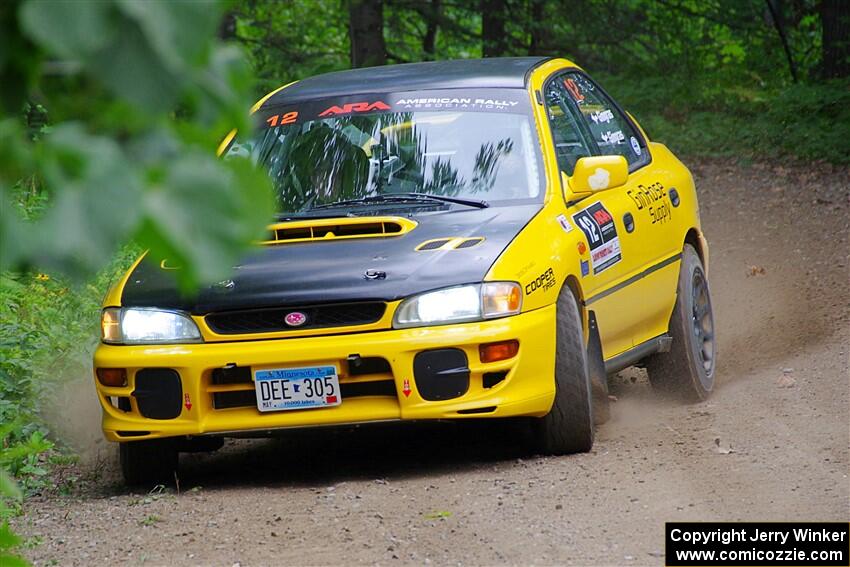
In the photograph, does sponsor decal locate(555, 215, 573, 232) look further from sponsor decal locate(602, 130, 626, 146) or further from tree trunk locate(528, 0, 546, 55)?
tree trunk locate(528, 0, 546, 55)

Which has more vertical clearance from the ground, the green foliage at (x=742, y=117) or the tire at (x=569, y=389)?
the tire at (x=569, y=389)

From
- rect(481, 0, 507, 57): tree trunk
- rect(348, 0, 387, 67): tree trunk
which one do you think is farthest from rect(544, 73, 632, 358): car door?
rect(481, 0, 507, 57): tree trunk

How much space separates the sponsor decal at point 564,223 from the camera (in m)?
6.02

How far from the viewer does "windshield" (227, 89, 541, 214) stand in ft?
20.4

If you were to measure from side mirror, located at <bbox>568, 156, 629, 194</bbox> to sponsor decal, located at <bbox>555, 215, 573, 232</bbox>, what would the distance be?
0.20 m

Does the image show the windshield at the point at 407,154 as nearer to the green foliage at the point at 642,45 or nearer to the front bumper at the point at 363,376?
the front bumper at the point at 363,376

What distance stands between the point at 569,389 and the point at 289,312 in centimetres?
119

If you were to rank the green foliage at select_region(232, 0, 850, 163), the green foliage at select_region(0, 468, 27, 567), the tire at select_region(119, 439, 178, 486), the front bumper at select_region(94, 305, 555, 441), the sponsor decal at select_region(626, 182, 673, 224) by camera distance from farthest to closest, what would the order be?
the green foliage at select_region(232, 0, 850, 163)
the sponsor decal at select_region(626, 182, 673, 224)
the tire at select_region(119, 439, 178, 486)
the front bumper at select_region(94, 305, 555, 441)
the green foliage at select_region(0, 468, 27, 567)

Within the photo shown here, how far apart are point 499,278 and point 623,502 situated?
988 millimetres

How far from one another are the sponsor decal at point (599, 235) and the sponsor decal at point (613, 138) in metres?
0.75

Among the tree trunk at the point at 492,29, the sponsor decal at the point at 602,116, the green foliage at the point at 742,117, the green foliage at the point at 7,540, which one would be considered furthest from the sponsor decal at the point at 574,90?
the tree trunk at the point at 492,29

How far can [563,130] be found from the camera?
21.9 feet

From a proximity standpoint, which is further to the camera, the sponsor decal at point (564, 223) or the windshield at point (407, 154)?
the windshield at point (407, 154)

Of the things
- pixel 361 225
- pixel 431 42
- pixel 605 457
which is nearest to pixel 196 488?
pixel 361 225
